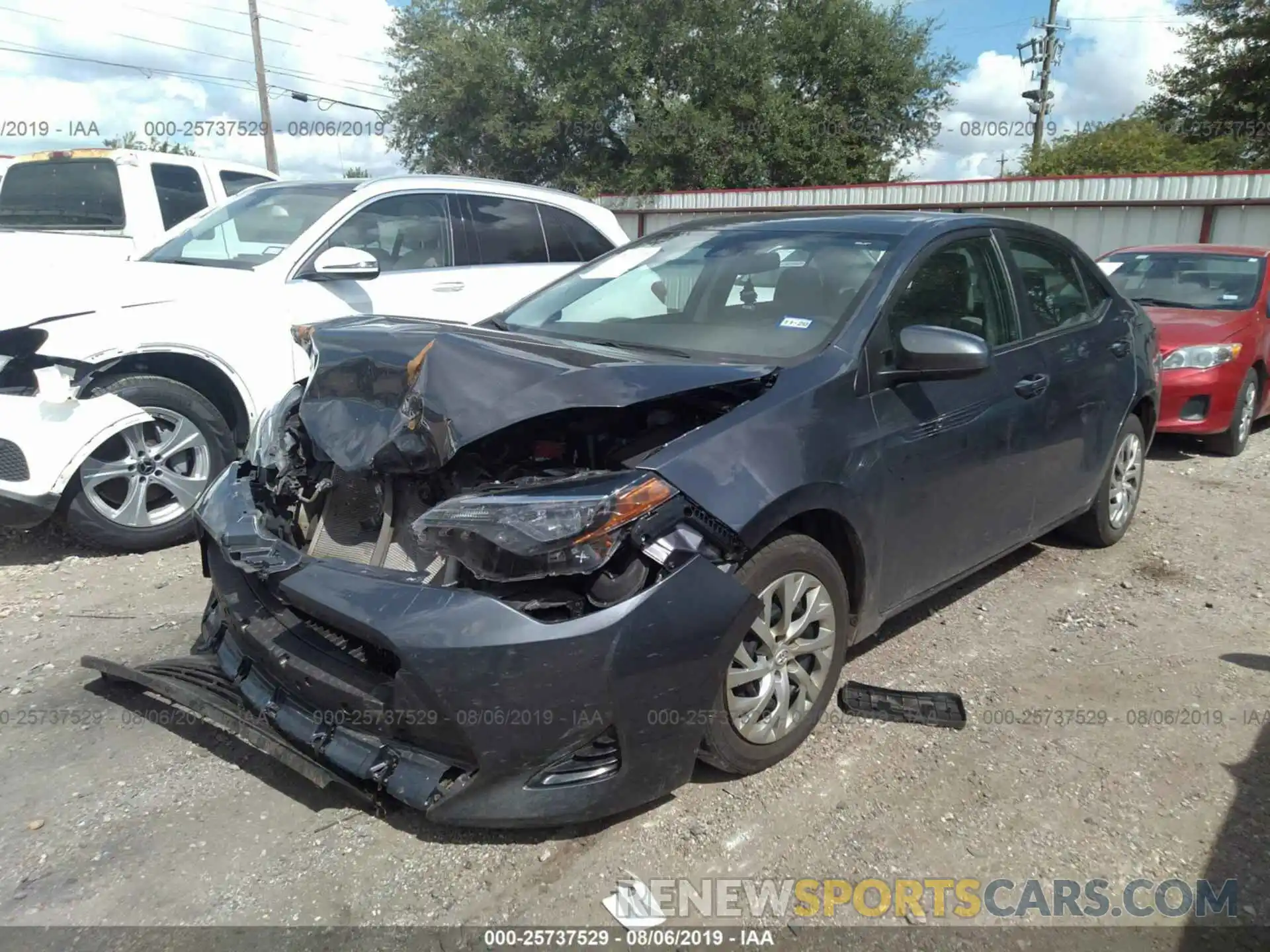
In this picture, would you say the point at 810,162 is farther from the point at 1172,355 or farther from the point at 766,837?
the point at 766,837

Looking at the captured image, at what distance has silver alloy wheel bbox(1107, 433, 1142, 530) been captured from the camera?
16.9 ft

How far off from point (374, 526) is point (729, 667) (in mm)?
1177

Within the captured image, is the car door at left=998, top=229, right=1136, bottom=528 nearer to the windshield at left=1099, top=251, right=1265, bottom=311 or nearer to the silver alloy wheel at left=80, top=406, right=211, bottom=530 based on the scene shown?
the windshield at left=1099, top=251, right=1265, bottom=311

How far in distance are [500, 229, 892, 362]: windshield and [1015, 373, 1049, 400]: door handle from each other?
0.88 meters

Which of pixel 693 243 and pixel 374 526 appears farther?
pixel 693 243

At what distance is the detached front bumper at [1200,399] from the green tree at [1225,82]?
78.6 ft

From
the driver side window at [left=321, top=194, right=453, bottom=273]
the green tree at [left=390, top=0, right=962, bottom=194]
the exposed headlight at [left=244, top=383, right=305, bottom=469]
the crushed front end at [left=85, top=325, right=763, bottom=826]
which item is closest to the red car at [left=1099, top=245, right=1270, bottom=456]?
the driver side window at [left=321, top=194, right=453, bottom=273]

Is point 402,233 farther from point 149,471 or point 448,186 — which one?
point 149,471

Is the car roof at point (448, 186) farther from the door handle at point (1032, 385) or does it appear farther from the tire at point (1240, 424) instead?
the tire at point (1240, 424)

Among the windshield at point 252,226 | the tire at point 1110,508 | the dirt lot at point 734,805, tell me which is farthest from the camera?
the windshield at point 252,226

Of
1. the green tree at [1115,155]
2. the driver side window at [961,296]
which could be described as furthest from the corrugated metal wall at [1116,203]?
the green tree at [1115,155]

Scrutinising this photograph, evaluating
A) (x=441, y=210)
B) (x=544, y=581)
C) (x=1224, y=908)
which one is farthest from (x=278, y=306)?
(x=1224, y=908)

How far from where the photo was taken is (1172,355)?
7551 mm

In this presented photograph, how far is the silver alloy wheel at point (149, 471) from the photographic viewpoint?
4.75 metres
